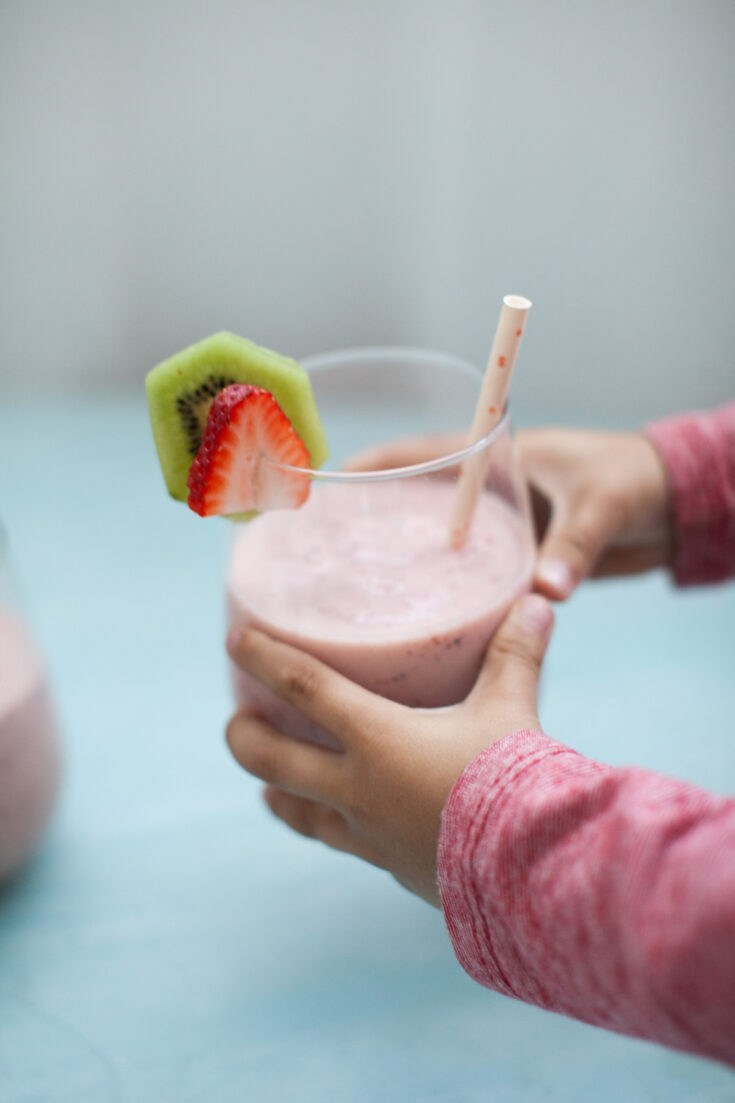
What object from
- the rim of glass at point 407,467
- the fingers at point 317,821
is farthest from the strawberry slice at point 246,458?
the fingers at point 317,821

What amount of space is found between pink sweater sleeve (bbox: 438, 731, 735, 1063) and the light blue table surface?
193 millimetres

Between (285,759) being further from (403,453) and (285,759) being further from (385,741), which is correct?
(403,453)

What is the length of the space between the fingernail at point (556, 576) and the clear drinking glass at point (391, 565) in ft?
0.04

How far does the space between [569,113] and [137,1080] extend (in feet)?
3.93

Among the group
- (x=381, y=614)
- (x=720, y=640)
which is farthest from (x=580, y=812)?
(x=720, y=640)

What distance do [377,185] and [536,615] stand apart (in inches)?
38.4

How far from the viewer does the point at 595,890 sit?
0.48 m

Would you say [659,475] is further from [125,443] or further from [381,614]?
[125,443]

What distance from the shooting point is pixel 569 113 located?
1.36 metres

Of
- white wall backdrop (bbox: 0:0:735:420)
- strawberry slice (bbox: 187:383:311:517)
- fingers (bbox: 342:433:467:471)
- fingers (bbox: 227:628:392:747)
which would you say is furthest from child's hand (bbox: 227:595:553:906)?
white wall backdrop (bbox: 0:0:735:420)

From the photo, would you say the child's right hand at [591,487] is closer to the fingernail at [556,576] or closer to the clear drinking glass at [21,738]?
the fingernail at [556,576]

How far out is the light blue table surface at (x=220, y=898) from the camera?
0.71m

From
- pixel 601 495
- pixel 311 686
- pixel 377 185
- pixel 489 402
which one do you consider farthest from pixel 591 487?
pixel 377 185

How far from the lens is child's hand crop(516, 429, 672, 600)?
2.79 ft
